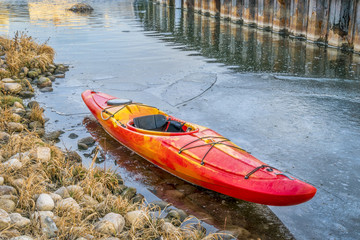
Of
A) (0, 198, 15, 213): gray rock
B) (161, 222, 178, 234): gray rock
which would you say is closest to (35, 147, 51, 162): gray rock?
(0, 198, 15, 213): gray rock

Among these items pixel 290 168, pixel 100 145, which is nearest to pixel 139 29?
pixel 100 145

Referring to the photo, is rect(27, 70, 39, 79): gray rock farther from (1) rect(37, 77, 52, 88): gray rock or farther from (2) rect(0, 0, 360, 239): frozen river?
(2) rect(0, 0, 360, 239): frozen river

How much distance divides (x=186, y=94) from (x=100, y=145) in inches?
122

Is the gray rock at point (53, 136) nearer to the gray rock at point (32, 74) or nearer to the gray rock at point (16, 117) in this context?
the gray rock at point (16, 117)

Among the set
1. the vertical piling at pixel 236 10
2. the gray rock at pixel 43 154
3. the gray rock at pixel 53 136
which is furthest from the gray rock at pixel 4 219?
the vertical piling at pixel 236 10

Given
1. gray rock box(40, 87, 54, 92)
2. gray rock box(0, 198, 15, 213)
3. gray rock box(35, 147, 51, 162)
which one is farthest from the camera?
gray rock box(40, 87, 54, 92)

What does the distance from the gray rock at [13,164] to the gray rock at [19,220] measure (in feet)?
3.74

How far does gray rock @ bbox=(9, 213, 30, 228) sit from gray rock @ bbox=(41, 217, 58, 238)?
171 mm

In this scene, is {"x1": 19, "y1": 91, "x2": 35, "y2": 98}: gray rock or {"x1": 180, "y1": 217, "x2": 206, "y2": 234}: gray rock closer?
{"x1": 180, "y1": 217, "x2": 206, "y2": 234}: gray rock

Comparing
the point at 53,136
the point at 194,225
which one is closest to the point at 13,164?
the point at 53,136

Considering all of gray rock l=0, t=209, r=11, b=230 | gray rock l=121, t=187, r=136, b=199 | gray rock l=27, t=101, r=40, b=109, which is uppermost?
gray rock l=0, t=209, r=11, b=230

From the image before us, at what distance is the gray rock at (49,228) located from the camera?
381 centimetres

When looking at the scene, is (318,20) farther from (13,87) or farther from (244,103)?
(13,87)

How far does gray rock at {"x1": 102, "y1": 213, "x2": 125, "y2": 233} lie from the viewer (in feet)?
13.7
